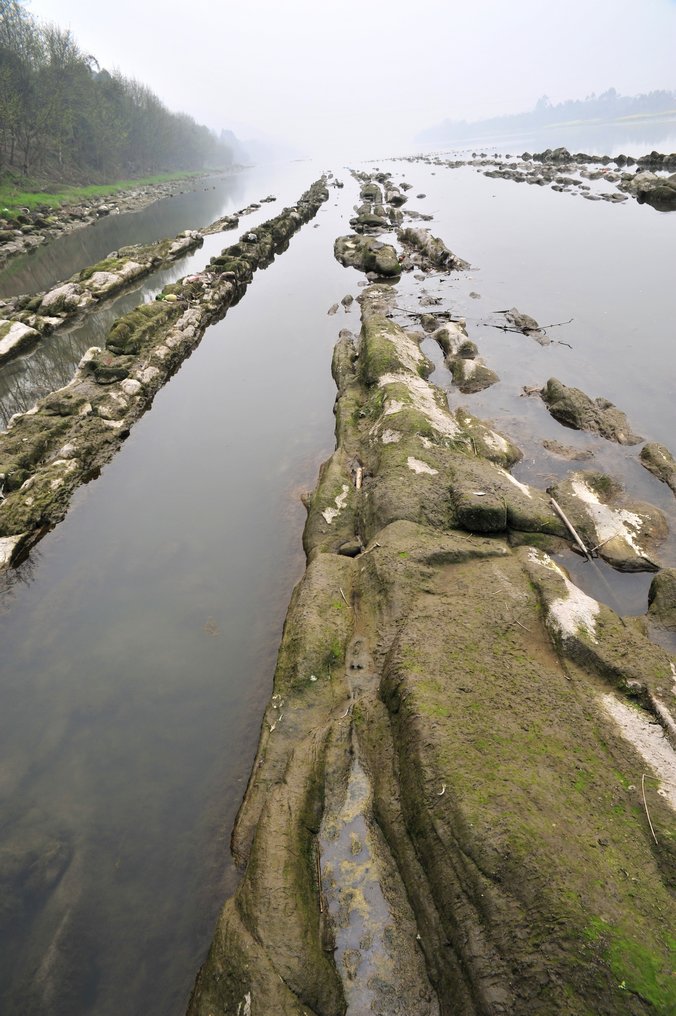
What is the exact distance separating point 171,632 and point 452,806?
5383mm

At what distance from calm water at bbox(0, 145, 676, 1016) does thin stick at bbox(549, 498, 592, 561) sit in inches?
20.1

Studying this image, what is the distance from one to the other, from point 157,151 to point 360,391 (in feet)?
454

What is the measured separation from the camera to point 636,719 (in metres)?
4.83

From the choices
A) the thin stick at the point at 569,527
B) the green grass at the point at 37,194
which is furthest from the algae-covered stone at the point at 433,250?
the green grass at the point at 37,194

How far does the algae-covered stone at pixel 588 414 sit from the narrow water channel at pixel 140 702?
238 inches

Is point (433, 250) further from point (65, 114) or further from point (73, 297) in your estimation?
point (65, 114)

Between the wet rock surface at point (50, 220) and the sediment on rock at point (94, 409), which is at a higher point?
the wet rock surface at point (50, 220)

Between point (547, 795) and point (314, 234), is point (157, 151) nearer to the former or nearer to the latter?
point (314, 234)

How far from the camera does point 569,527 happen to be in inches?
334

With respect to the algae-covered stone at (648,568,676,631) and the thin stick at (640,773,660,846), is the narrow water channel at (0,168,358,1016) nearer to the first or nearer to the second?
the thin stick at (640,773,660,846)

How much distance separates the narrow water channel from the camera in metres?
4.84

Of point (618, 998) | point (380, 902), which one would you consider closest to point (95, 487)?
point (380, 902)

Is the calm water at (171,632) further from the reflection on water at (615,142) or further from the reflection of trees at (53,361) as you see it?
the reflection on water at (615,142)

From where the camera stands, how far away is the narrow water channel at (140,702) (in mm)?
4836
